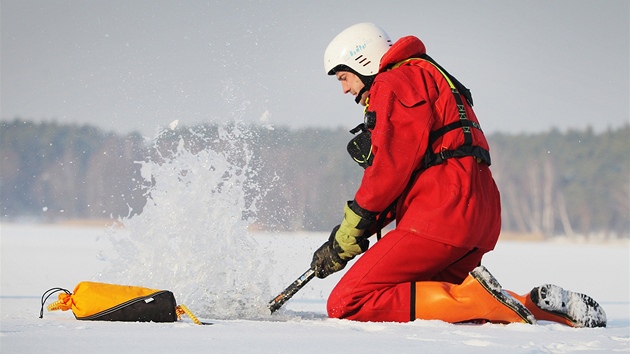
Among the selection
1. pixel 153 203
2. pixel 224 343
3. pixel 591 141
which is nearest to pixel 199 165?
pixel 153 203

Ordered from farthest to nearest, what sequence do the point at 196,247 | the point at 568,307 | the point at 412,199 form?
the point at 196,247 → the point at 412,199 → the point at 568,307

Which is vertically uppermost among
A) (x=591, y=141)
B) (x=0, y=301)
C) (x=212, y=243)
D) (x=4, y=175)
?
(x=591, y=141)

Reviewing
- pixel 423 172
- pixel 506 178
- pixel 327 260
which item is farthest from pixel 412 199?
pixel 506 178

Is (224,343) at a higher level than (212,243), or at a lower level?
lower

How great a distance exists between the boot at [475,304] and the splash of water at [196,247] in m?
0.81

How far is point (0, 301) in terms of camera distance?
16.1ft

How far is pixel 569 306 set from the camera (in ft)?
13.1

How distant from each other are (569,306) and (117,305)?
6.51 feet

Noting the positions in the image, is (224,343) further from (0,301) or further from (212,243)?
(0,301)

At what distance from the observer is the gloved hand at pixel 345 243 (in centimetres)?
406

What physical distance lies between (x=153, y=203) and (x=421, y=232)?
1466 millimetres

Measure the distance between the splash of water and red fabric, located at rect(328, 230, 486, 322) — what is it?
440 millimetres

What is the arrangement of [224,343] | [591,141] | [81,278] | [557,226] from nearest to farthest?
1. [224,343]
2. [81,278]
3. [557,226]
4. [591,141]

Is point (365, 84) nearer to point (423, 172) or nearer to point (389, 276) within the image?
point (423, 172)
